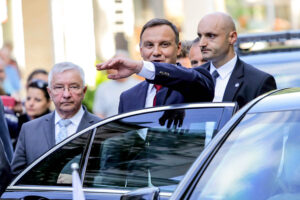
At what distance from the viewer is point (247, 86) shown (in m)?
6.22

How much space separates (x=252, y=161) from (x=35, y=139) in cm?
267

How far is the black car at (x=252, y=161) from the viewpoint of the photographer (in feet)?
13.2

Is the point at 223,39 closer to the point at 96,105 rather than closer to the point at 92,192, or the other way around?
the point at 92,192

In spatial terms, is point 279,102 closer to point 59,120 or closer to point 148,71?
point 148,71

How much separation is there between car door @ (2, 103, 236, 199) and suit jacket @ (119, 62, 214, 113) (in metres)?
0.40

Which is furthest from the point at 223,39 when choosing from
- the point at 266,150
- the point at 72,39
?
the point at 72,39

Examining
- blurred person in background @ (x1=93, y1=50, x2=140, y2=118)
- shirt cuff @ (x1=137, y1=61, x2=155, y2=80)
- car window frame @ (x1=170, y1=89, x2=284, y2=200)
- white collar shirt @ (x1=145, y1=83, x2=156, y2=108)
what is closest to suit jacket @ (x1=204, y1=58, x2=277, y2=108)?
white collar shirt @ (x1=145, y1=83, x2=156, y2=108)

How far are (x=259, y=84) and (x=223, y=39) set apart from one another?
571 mm

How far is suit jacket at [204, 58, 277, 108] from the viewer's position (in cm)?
617

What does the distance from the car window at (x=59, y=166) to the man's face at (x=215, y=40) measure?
150 centimetres

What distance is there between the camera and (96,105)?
38.9 ft

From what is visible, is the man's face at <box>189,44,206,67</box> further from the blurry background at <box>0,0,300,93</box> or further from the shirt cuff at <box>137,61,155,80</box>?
the blurry background at <box>0,0,300,93</box>

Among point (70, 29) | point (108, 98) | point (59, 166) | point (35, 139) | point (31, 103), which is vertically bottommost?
point (70, 29)

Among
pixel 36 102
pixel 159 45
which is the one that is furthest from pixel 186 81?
pixel 36 102
